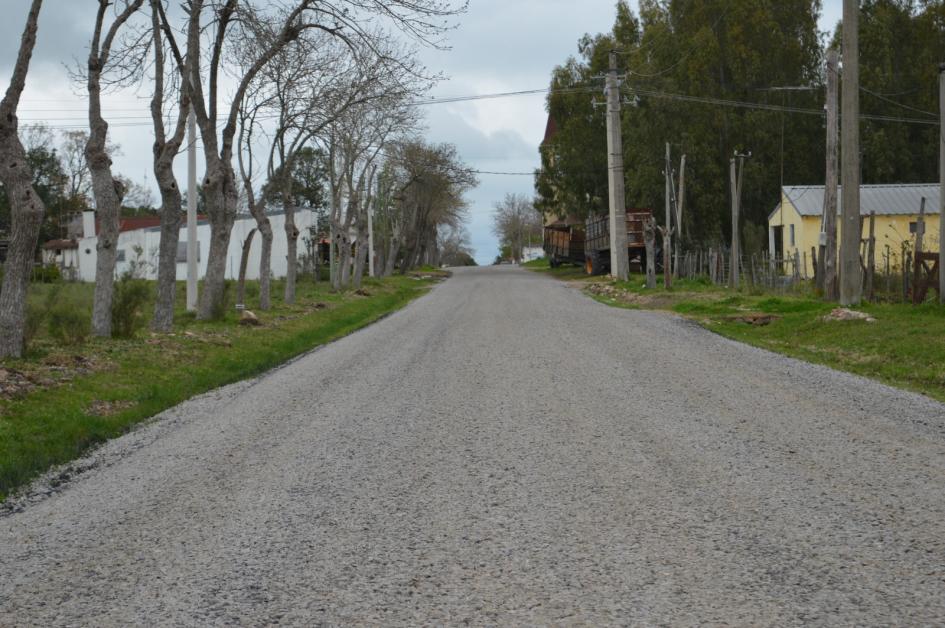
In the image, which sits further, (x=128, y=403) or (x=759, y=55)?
(x=759, y=55)

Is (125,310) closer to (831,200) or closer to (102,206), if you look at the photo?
(102,206)

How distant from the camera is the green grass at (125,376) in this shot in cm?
981

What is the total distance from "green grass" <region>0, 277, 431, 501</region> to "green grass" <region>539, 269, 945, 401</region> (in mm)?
8278

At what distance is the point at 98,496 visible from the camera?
7629 mm

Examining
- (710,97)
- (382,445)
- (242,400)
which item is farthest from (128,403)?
(710,97)

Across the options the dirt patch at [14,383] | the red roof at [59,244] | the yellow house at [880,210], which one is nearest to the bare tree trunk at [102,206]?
the dirt patch at [14,383]

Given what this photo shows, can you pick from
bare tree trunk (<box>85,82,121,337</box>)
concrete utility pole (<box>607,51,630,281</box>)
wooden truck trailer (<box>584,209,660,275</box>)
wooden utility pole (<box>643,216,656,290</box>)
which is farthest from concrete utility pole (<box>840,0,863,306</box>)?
wooden truck trailer (<box>584,209,660,275</box>)

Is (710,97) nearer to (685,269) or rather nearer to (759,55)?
(759,55)

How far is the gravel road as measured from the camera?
4.99 meters

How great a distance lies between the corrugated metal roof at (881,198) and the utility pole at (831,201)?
64.4ft

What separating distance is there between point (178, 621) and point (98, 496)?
312 centimetres

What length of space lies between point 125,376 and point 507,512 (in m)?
8.87

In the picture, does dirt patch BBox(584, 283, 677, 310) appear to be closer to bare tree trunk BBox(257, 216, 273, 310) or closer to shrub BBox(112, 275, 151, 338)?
bare tree trunk BBox(257, 216, 273, 310)

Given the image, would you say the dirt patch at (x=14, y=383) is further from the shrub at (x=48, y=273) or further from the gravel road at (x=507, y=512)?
the shrub at (x=48, y=273)
